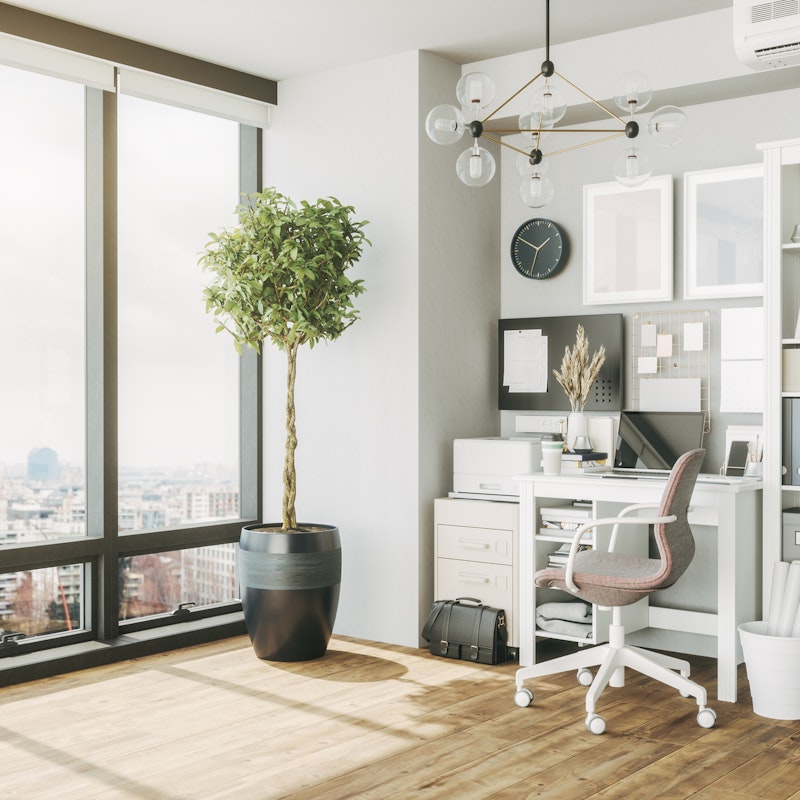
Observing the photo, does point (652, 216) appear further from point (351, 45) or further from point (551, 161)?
point (351, 45)

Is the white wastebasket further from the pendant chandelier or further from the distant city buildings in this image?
the distant city buildings

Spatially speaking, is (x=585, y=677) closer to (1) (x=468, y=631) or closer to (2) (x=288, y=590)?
(1) (x=468, y=631)

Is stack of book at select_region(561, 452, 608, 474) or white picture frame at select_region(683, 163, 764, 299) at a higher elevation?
white picture frame at select_region(683, 163, 764, 299)

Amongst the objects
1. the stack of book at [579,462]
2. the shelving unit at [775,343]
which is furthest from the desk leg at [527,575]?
the shelving unit at [775,343]

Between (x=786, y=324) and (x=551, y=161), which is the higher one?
(x=551, y=161)

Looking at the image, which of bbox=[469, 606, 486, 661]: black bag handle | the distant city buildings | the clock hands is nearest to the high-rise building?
the distant city buildings

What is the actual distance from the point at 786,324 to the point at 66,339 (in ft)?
10.1

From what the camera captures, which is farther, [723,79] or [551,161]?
[551,161]

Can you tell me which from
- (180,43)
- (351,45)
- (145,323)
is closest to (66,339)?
(145,323)

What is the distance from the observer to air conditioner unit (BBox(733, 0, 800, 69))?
3.46m

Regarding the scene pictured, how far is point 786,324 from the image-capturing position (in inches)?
159

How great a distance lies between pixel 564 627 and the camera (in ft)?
14.0

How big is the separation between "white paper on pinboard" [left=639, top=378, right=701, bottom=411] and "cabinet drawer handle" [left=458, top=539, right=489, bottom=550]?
0.99 metres

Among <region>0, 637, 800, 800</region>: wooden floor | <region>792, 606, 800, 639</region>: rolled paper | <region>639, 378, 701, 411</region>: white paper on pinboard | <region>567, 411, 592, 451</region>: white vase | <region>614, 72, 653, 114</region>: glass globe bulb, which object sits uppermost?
<region>614, 72, 653, 114</region>: glass globe bulb
